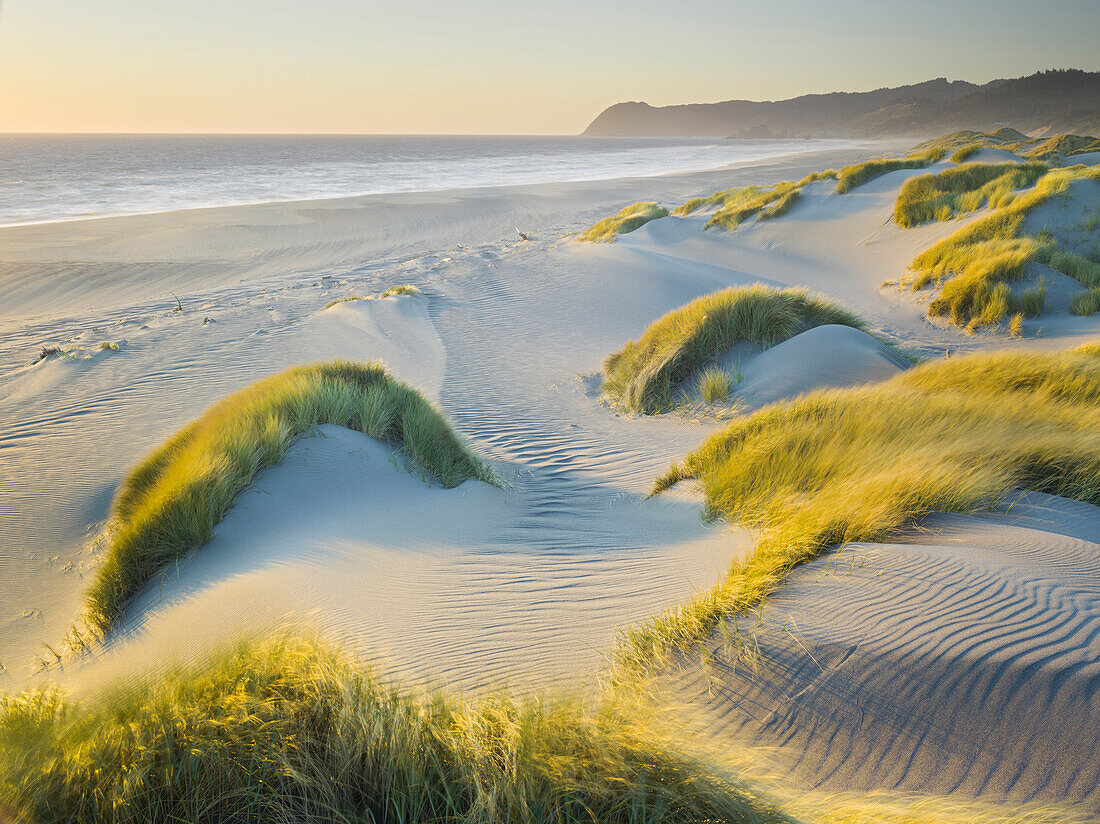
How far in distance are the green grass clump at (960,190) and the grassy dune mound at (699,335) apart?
28.4 ft

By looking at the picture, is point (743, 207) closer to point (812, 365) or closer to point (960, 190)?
point (960, 190)

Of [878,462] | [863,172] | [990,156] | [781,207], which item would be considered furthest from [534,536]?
[990,156]

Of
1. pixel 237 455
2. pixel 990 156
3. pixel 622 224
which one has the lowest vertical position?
pixel 237 455

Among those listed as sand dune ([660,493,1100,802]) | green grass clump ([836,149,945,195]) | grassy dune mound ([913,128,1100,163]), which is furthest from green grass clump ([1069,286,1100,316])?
grassy dune mound ([913,128,1100,163])

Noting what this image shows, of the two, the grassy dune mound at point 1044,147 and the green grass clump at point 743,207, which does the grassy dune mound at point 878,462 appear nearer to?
the green grass clump at point 743,207

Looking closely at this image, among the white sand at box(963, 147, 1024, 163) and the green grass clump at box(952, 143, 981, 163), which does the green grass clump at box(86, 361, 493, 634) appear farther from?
the white sand at box(963, 147, 1024, 163)

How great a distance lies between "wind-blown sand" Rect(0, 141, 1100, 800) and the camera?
1.80 meters

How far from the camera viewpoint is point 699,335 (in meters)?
7.01

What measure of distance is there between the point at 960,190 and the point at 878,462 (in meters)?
15.5

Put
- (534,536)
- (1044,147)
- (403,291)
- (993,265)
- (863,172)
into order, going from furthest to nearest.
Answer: (1044,147) < (863,172) < (403,291) < (993,265) < (534,536)

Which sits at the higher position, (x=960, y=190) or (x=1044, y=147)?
(x=1044, y=147)

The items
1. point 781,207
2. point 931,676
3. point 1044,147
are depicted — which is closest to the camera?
point 931,676

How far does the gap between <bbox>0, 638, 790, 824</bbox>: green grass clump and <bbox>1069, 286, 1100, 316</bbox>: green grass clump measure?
11.1 m

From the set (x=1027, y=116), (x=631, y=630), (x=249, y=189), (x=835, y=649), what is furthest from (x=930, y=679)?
(x=1027, y=116)
